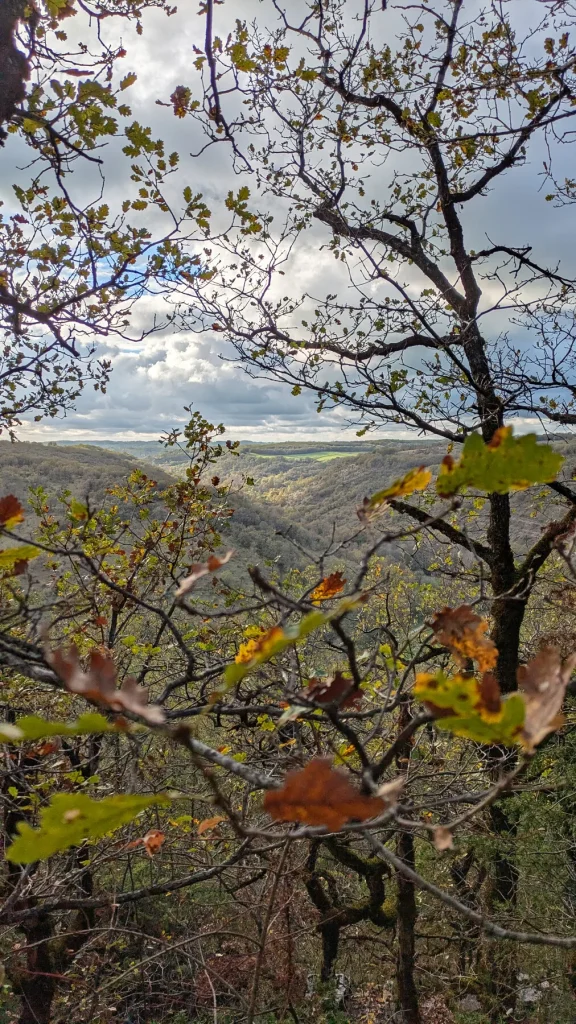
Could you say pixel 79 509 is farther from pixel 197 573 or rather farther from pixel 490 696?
pixel 490 696

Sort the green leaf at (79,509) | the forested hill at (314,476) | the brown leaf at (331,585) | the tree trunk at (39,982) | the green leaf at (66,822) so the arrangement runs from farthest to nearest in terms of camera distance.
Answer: the forested hill at (314,476)
the tree trunk at (39,982)
the green leaf at (79,509)
the brown leaf at (331,585)
the green leaf at (66,822)

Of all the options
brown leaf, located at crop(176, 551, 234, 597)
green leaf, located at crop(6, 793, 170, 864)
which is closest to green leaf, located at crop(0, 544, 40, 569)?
brown leaf, located at crop(176, 551, 234, 597)

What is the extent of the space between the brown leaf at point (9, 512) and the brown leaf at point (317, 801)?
888 mm

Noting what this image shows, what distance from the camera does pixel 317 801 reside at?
624 millimetres

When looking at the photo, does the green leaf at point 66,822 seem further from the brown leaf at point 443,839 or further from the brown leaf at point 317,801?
the brown leaf at point 443,839

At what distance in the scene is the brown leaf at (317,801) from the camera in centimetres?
61

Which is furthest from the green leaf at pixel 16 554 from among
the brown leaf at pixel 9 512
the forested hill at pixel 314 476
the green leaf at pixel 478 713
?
the forested hill at pixel 314 476

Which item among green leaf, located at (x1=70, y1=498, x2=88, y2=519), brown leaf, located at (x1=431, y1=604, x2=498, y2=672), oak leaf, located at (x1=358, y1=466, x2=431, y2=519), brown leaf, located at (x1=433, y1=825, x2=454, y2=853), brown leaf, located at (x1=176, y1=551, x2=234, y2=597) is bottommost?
brown leaf, located at (x1=433, y1=825, x2=454, y2=853)

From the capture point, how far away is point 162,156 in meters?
3.77

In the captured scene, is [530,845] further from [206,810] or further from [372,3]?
[372,3]

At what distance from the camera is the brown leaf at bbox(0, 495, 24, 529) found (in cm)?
119

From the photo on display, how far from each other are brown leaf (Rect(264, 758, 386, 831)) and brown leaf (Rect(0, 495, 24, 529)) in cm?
89

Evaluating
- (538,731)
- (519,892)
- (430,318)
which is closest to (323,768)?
(538,731)

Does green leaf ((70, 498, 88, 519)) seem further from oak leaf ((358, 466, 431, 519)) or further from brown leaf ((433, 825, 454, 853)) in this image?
brown leaf ((433, 825, 454, 853))
